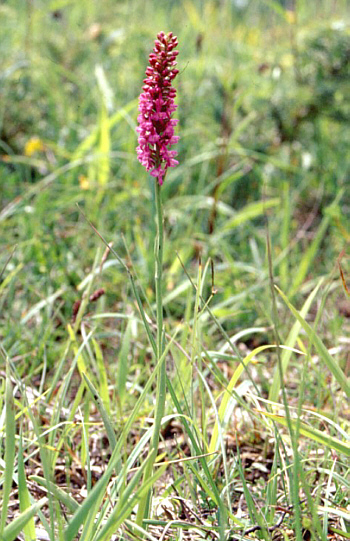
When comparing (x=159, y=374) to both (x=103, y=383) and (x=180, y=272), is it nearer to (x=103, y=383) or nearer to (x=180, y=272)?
(x=103, y=383)

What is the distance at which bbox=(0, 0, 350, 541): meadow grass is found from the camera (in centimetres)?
130

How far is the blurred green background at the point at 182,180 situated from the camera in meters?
2.25

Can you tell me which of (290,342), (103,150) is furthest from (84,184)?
(290,342)

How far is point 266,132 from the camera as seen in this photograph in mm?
2996

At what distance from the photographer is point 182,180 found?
3.12 metres

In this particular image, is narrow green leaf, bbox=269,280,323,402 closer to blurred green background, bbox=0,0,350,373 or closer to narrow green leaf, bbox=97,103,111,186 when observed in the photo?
blurred green background, bbox=0,0,350,373

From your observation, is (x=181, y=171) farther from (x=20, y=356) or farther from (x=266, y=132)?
(x=20, y=356)

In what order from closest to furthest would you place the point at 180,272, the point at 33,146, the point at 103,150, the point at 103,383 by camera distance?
the point at 103,383 → the point at 180,272 → the point at 103,150 → the point at 33,146

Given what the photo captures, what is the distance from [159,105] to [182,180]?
6.97ft

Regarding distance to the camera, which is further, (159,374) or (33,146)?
(33,146)

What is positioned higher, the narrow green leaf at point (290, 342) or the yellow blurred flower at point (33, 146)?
the yellow blurred flower at point (33, 146)

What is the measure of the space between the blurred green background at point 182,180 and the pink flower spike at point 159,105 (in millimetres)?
878

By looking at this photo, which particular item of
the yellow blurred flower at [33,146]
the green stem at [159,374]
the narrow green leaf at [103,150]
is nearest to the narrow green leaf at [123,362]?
the green stem at [159,374]

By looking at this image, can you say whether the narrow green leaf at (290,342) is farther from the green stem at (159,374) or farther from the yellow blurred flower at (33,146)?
the yellow blurred flower at (33,146)
